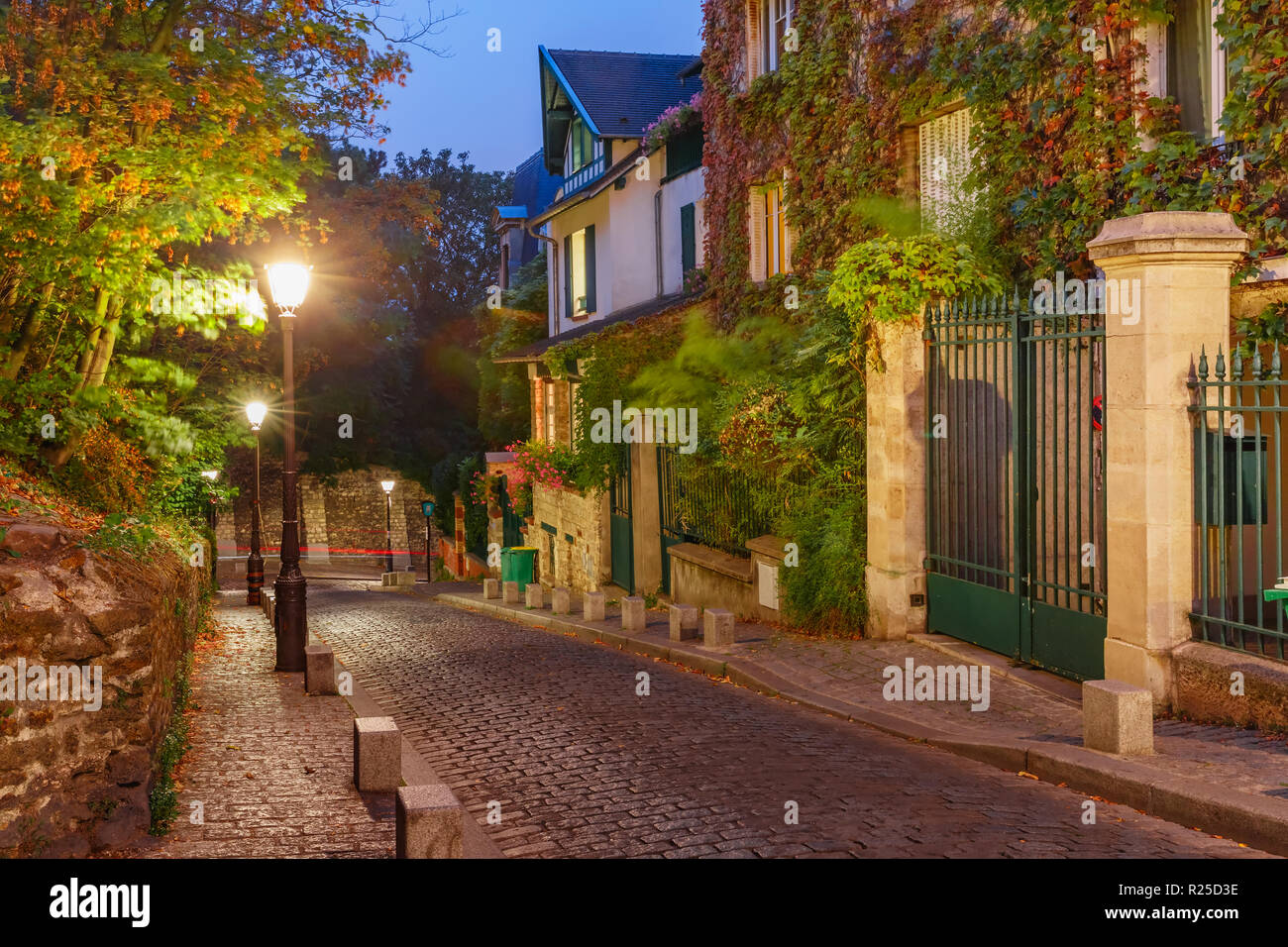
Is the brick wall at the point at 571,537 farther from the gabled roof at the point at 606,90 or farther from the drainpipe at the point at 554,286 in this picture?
the gabled roof at the point at 606,90

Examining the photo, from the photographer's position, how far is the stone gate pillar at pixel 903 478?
11.2 m

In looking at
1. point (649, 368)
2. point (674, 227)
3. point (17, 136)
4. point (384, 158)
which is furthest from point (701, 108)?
point (384, 158)

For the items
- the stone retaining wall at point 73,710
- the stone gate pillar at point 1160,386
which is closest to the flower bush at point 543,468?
the stone gate pillar at point 1160,386

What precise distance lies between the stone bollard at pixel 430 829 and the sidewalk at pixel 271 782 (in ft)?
2.01

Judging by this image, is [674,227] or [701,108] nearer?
[701,108]

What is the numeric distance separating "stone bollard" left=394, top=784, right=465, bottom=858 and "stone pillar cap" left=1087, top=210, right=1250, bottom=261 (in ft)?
18.0

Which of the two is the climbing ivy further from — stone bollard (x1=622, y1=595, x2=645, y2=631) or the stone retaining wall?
the stone retaining wall

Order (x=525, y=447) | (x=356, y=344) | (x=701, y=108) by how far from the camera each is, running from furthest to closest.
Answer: (x=356, y=344)
(x=525, y=447)
(x=701, y=108)

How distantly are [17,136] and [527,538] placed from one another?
1915cm

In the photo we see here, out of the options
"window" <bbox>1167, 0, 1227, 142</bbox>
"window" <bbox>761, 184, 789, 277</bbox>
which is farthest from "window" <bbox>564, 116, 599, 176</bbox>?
"window" <bbox>1167, 0, 1227, 142</bbox>

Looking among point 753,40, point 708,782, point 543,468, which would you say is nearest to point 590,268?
point 543,468

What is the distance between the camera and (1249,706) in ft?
24.2

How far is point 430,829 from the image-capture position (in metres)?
5.21

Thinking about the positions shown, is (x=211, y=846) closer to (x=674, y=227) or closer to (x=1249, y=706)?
(x=1249, y=706)
